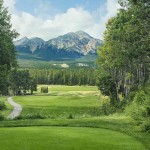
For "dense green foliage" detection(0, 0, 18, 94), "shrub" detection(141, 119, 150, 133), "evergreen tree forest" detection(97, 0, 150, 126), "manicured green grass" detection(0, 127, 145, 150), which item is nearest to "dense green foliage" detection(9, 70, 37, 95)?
"evergreen tree forest" detection(97, 0, 150, 126)

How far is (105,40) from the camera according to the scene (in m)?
68.2

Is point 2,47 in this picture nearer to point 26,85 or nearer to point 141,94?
point 141,94

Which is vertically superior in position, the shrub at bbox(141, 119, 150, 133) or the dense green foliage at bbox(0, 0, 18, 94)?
the dense green foliage at bbox(0, 0, 18, 94)

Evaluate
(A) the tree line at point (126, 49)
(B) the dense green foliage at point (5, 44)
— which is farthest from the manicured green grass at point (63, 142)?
(B) the dense green foliage at point (5, 44)

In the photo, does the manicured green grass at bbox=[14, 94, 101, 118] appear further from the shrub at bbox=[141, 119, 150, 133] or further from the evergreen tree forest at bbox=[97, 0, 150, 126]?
the shrub at bbox=[141, 119, 150, 133]

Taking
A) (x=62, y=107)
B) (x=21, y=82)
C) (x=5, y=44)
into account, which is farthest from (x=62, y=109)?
(x=21, y=82)

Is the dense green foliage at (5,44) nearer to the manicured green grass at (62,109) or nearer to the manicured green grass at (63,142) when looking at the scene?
the manicured green grass at (62,109)

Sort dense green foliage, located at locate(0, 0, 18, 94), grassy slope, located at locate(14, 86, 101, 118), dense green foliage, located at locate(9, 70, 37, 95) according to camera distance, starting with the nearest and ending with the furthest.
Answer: dense green foliage, located at locate(0, 0, 18, 94) → grassy slope, located at locate(14, 86, 101, 118) → dense green foliage, located at locate(9, 70, 37, 95)

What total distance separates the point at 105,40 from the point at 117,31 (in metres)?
14.0

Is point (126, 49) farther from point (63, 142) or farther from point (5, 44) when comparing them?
point (63, 142)

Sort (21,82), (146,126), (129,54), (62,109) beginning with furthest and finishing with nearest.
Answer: (21,82) < (62,109) < (129,54) < (146,126)

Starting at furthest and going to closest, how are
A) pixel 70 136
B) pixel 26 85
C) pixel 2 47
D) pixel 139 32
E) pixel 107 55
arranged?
pixel 26 85
pixel 107 55
pixel 2 47
pixel 139 32
pixel 70 136

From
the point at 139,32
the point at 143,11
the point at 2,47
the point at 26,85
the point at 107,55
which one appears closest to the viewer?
the point at 143,11

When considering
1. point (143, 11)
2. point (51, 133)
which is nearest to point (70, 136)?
point (51, 133)
